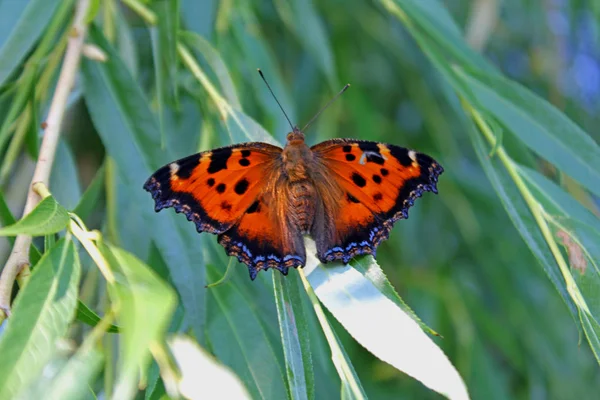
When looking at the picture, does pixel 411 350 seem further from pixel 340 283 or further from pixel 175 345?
pixel 175 345

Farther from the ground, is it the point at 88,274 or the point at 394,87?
the point at 394,87

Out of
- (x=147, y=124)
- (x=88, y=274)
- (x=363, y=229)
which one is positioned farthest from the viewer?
(x=88, y=274)

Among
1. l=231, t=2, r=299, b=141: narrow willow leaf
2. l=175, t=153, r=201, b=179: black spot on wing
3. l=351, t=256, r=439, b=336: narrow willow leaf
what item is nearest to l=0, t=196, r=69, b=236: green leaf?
l=175, t=153, r=201, b=179: black spot on wing

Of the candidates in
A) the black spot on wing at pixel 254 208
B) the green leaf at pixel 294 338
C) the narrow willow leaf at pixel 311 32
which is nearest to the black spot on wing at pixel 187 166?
the black spot on wing at pixel 254 208

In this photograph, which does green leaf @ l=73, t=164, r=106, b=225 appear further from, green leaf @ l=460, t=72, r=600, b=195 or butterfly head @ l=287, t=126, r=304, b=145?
green leaf @ l=460, t=72, r=600, b=195

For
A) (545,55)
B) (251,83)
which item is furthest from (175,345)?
(545,55)

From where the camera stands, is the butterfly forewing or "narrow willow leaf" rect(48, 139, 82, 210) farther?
"narrow willow leaf" rect(48, 139, 82, 210)

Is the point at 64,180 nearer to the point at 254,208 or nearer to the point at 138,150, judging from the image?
the point at 138,150
